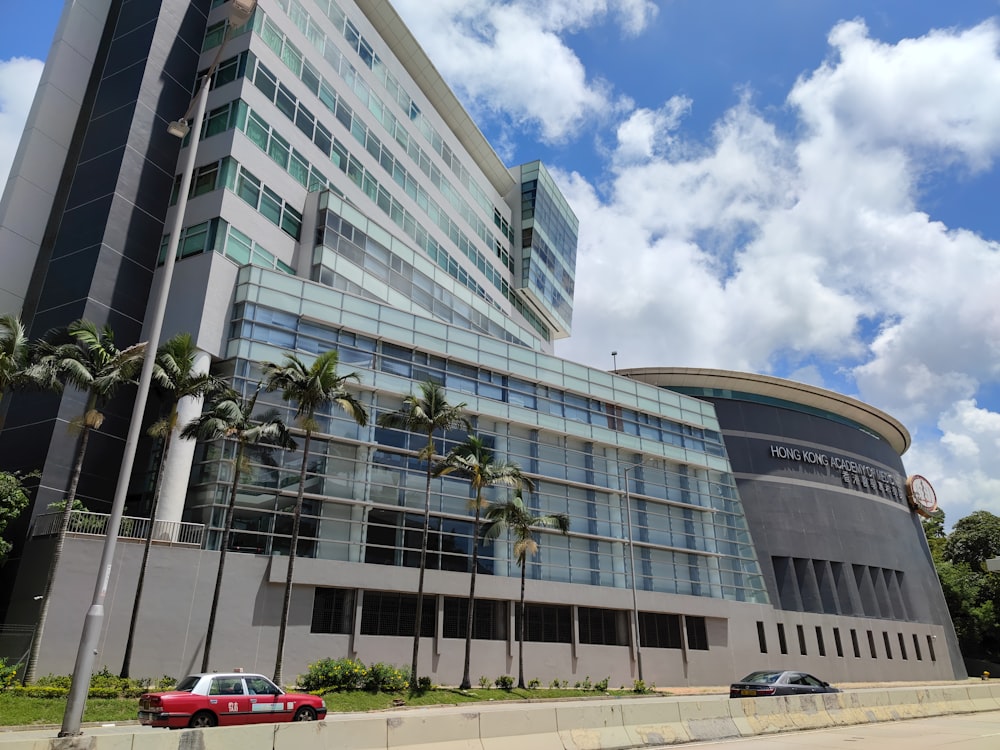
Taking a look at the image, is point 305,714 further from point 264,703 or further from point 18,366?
point 18,366

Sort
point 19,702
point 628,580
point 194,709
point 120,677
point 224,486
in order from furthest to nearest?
point 628,580
point 224,486
point 120,677
point 19,702
point 194,709

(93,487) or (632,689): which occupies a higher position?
(93,487)

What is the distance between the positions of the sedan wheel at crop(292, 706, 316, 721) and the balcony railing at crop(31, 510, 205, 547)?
447 inches

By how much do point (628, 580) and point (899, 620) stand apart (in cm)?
3611

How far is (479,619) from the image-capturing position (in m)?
35.8

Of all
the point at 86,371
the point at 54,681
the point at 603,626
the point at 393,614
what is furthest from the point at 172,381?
the point at 603,626

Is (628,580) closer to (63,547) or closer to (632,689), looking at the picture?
(632,689)

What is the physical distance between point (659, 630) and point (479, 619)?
43.9 ft

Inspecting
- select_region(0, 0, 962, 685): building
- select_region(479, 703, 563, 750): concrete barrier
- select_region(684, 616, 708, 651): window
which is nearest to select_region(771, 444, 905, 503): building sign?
select_region(0, 0, 962, 685): building

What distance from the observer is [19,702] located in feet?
62.7

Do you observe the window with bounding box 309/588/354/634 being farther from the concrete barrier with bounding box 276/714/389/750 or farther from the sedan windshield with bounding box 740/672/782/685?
the concrete barrier with bounding box 276/714/389/750

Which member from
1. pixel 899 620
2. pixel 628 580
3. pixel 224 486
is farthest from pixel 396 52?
pixel 899 620

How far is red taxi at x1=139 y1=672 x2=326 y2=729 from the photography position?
54.1 ft

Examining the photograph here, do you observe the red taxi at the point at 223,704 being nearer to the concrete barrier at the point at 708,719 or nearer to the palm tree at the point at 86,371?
the concrete barrier at the point at 708,719
